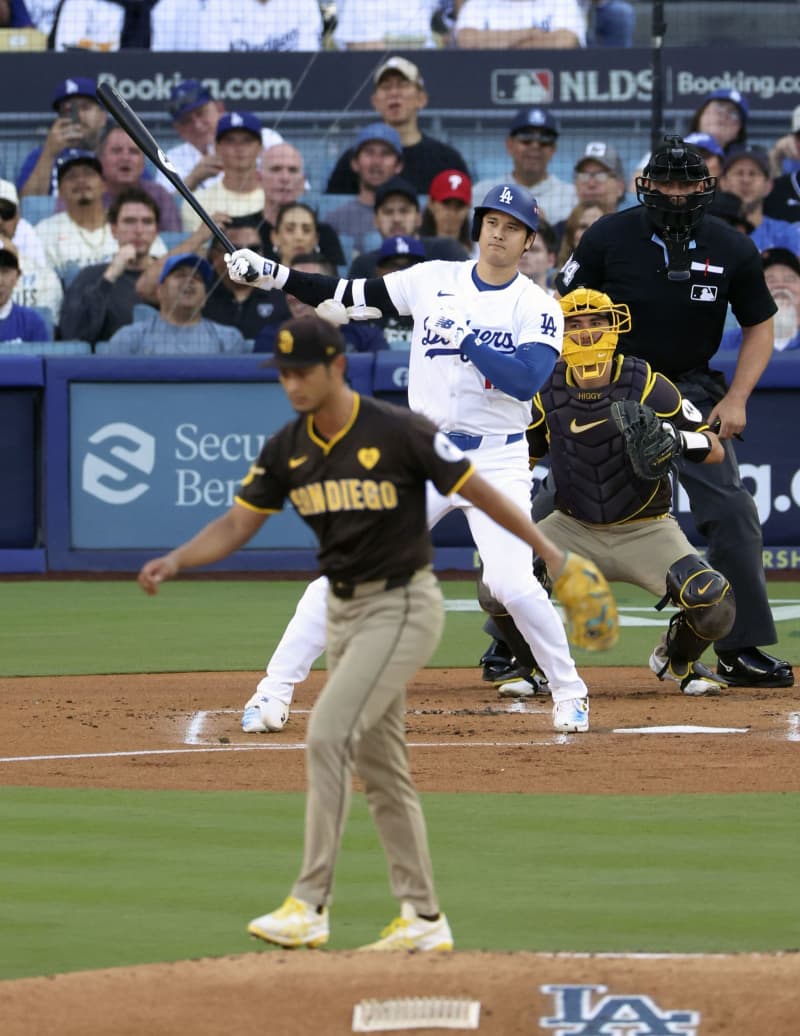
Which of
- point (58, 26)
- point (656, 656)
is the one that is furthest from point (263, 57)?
point (656, 656)

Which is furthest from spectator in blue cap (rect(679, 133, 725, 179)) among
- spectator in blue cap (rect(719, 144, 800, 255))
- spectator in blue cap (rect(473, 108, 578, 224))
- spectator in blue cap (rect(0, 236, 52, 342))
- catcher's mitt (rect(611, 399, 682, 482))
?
catcher's mitt (rect(611, 399, 682, 482))

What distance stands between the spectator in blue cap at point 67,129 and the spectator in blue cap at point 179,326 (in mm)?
1677

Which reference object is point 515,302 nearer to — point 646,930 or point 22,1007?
point 646,930

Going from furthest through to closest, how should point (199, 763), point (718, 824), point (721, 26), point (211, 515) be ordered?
point (721, 26) < point (211, 515) < point (199, 763) < point (718, 824)

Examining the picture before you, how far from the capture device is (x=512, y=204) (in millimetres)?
7344

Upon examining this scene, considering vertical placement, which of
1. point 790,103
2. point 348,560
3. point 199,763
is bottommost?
point 199,763

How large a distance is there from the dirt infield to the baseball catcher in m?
0.53

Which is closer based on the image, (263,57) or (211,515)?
(211,515)

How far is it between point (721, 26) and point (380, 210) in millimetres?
5505

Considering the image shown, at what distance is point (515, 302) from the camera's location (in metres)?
7.48

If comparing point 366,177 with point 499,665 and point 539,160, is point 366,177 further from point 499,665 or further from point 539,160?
point 499,665

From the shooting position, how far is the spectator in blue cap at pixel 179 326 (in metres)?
14.6

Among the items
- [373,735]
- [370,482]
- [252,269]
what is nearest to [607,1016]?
[373,735]

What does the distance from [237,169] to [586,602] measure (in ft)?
37.0
